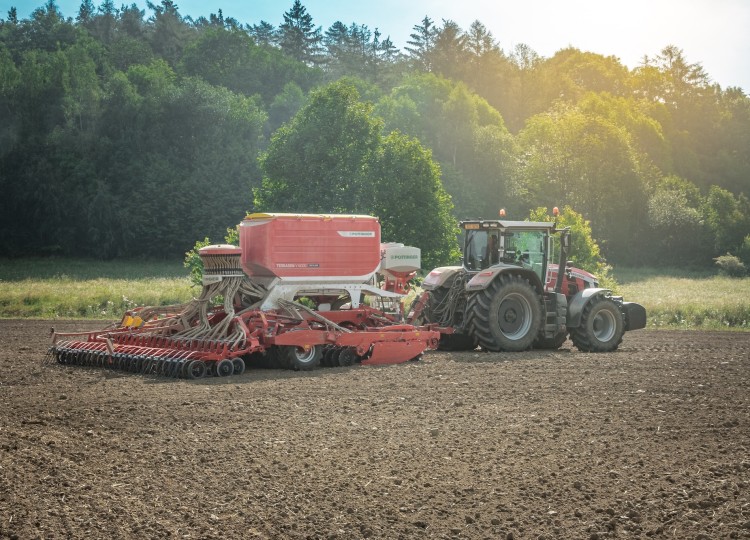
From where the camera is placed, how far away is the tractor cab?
56.5 feet

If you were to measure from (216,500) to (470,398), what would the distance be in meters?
5.23

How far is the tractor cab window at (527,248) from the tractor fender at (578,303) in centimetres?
86

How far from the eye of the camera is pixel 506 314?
55.6 ft

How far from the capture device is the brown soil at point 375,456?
21.5 ft

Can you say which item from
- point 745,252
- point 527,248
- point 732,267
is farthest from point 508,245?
point 745,252

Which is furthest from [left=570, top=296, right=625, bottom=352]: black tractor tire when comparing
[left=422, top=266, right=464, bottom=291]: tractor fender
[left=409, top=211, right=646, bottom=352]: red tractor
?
[left=422, top=266, right=464, bottom=291]: tractor fender

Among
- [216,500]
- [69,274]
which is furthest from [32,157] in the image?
[216,500]

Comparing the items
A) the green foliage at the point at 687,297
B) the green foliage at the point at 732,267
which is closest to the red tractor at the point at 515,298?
the green foliage at the point at 687,297

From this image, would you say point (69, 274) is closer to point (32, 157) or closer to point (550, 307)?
point (32, 157)

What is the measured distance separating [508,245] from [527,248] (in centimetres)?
40

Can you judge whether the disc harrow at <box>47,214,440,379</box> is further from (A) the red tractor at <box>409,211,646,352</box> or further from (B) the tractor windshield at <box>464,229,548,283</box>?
(B) the tractor windshield at <box>464,229,548,283</box>

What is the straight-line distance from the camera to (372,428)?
9672 millimetres

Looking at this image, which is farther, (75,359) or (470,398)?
(75,359)

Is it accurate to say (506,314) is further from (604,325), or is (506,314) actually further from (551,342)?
(604,325)
